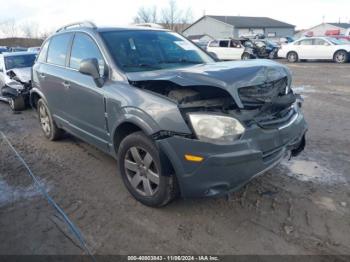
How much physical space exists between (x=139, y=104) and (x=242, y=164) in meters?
1.14

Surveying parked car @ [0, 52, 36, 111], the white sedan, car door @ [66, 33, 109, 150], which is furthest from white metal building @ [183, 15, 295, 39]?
car door @ [66, 33, 109, 150]

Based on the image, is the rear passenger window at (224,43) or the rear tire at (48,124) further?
the rear passenger window at (224,43)

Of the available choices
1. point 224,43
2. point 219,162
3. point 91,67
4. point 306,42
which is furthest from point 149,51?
point 224,43

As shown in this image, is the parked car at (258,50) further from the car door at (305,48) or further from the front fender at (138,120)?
the front fender at (138,120)

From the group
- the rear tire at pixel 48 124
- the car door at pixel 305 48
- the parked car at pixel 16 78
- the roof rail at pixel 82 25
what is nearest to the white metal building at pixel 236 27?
the car door at pixel 305 48

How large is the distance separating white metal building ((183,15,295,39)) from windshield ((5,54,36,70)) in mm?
53645

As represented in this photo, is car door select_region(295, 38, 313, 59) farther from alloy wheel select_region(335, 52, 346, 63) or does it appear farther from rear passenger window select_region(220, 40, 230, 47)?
rear passenger window select_region(220, 40, 230, 47)

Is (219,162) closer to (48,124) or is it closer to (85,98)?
(85,98)

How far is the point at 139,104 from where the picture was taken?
10.7 ft

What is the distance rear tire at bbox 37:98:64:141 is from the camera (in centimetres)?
555

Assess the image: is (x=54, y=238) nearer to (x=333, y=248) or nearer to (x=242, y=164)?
(x=242, y=164)

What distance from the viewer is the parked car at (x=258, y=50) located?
75.2ft

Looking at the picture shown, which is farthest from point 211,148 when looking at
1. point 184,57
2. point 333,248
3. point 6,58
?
point 6,58

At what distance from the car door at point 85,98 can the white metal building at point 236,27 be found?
5867 centimetres
